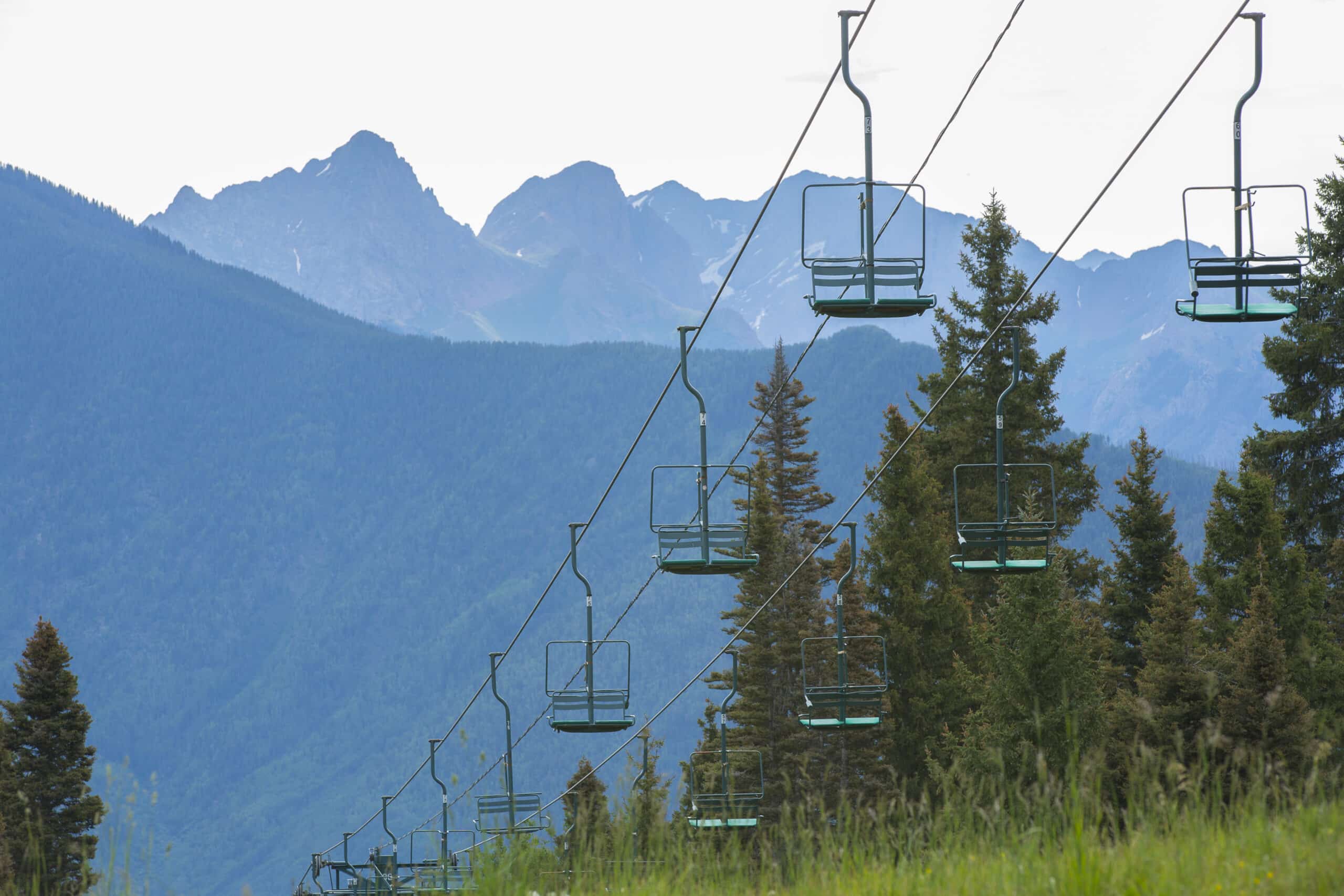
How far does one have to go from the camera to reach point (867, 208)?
1212cm

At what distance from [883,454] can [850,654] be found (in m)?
7.48

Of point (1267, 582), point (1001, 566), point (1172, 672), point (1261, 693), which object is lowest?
point (1261, 693)

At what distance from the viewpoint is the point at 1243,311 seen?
39.7ft

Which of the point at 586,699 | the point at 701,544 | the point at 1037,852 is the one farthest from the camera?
the point at 586,699

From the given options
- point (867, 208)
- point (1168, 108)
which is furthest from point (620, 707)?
point (1168, 108)

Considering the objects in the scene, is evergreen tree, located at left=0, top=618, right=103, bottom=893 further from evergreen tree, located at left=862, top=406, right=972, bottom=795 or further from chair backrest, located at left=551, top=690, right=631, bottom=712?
chair backrest, located at left=551, top=690, right=631, bottom=712

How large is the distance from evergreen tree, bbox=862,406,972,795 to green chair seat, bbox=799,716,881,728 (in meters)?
11.7

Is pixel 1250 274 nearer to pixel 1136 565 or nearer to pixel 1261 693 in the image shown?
pixel 1261 693

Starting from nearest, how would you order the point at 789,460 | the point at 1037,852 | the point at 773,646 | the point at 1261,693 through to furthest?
the point at 1037,852 < the point at 1261,693 < the point at 773,646 < the point at 789,460

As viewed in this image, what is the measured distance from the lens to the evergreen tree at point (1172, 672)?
2742 centimetres

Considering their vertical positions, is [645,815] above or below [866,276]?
below

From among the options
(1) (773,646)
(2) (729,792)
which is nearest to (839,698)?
(2) (729,792)

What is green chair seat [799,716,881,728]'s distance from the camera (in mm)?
22859

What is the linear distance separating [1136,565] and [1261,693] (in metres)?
15.0
